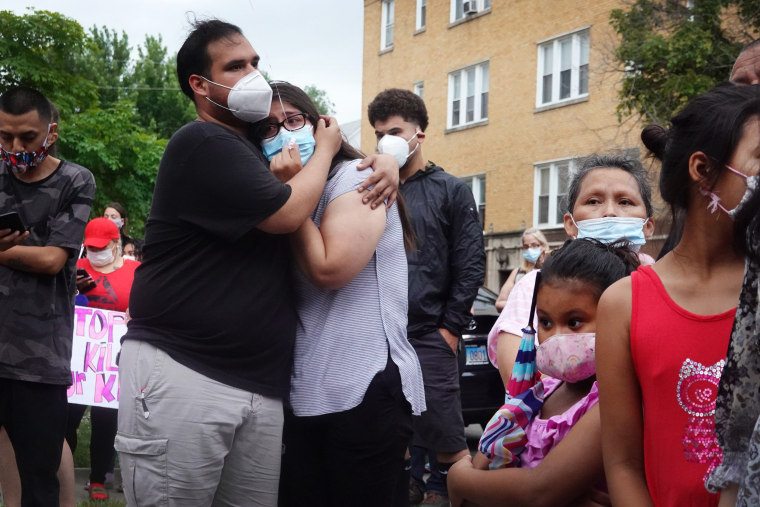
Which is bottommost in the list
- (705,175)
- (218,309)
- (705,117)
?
(218,309)

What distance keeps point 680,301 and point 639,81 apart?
58.3 feet

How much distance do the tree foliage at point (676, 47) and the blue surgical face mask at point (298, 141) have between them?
50.9ft

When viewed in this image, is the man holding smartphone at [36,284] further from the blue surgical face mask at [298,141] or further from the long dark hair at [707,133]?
the long dark hair at [707,133]

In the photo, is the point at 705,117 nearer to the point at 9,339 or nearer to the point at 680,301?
the point at 680,301

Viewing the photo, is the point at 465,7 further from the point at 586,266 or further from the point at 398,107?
the point at 586,266

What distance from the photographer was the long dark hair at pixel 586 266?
278 centimetres

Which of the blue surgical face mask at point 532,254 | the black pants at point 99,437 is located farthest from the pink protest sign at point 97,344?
the blue surgical face mask at point 532,254

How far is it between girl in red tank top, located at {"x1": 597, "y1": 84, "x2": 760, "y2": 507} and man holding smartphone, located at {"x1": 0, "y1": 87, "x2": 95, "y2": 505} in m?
2.88

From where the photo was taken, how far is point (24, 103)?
15.0 ft

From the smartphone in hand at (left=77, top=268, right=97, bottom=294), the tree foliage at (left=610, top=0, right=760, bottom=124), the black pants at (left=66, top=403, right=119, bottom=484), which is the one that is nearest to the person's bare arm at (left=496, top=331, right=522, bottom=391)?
the smartphone in hand at (left=77, top=268, right=97, bottom=294)

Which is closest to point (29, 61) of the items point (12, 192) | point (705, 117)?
point (12, 192)

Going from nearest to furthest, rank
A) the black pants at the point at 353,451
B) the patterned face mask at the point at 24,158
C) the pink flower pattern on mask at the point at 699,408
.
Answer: the pink flower pattern on mask at the point at 699,408 → the black pants at the point at 353,451 → the patterned face mask at the point at 24,158

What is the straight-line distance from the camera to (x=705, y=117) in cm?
222

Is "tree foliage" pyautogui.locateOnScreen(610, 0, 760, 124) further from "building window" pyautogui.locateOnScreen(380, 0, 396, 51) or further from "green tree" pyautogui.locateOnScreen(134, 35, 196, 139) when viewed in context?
"green tree" pyautogui.locateOnScreen(134, 35, 196, 139)
